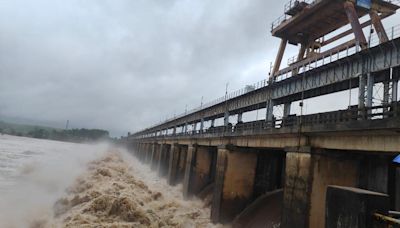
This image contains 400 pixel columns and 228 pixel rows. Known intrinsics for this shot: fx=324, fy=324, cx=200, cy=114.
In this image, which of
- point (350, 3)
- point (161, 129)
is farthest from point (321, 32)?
point (161, 129)

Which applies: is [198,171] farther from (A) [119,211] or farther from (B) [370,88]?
(B) [370,88]

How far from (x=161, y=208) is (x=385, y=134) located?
57.8 ft

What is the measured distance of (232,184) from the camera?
70.9 feet

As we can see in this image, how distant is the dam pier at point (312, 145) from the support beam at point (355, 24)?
3.3 inches

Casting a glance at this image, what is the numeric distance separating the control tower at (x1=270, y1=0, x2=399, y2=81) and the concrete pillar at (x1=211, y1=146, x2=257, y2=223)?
1271cm

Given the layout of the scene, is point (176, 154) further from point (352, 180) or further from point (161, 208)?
point (352, 180)

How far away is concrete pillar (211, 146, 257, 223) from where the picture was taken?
21.0m

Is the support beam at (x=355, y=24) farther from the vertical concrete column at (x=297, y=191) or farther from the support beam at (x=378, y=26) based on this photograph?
the vertical concrete column at (x=297, y=191)

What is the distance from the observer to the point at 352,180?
1415 cm

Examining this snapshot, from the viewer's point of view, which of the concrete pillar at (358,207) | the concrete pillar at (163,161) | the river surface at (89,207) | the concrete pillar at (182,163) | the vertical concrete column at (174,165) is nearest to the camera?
the concrete pillar at (358,207)

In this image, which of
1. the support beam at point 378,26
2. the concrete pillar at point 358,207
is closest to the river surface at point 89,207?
the concrete pillar at point 358,207

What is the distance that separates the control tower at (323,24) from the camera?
26.2 metres

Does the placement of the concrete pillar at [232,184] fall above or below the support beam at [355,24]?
below

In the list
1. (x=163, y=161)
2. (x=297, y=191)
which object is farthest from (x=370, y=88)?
(x=163, y=161)
